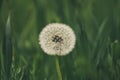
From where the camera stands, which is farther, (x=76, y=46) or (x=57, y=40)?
(x=76, y=46)

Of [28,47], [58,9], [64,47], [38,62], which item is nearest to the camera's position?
[64,47]

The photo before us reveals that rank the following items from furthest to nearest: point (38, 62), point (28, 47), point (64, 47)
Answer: point (28, 47) < point (38, 62) < point (64, 47)

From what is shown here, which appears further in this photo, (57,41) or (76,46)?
(76,46)

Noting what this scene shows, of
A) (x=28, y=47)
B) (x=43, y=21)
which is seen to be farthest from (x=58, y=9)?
(x=28, y=47)

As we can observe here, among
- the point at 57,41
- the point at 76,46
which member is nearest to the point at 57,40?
the point at 57,41

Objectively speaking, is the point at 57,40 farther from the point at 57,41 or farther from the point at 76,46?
the point at 76,46

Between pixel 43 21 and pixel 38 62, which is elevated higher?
pixel 43 21

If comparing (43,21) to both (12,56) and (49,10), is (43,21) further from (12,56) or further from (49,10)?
(12,56)
